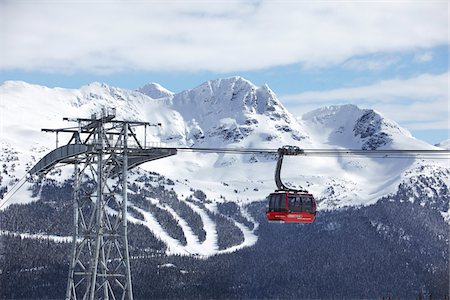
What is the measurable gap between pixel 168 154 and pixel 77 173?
7.98 meters

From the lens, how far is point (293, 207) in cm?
7194

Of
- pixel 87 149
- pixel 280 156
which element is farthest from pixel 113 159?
pixel 280 156

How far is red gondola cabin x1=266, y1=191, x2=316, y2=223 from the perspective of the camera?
235ft

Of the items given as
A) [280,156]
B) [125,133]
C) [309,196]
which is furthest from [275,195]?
[125,133]

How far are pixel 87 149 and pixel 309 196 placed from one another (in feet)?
58.7

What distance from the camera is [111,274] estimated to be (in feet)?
220

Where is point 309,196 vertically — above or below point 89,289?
above

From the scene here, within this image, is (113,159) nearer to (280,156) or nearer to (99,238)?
(99,238)

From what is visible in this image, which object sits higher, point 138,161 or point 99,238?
point 138,161

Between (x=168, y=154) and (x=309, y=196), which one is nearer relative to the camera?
(x=168, y=154)

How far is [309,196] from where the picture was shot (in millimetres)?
72938

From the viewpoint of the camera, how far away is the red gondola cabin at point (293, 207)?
7169 centimetres

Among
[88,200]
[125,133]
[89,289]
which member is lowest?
[89,289]

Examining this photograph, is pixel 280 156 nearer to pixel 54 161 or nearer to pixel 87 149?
pixel 87 149
